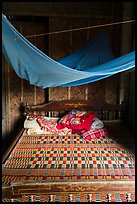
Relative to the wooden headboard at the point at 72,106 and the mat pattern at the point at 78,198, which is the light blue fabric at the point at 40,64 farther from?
the mat pattern at the point at 78,198

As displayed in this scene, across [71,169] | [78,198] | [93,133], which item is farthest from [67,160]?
[93,133]

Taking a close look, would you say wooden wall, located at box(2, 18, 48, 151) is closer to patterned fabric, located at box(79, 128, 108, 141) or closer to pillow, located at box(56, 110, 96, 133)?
pillow, located at box(56, 110, 96, 133)

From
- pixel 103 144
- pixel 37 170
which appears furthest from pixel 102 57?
pixel 37 170

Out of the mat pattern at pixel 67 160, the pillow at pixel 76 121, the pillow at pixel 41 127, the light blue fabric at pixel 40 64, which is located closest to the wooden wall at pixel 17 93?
the pillow at pixel 41 127

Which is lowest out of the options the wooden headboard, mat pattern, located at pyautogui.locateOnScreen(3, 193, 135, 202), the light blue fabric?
mat pattern, located at pyautogui.locateOnScreen(3, 193, 135, 202)

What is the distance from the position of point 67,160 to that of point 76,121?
1.08 m

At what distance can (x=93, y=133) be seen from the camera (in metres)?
2.91

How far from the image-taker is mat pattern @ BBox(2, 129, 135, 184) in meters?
1.83

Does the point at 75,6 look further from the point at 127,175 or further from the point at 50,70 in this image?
the point at 127,175

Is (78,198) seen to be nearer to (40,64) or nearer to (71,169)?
(71,169)

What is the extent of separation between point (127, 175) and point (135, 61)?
123cm

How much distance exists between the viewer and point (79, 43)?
3.53 metres

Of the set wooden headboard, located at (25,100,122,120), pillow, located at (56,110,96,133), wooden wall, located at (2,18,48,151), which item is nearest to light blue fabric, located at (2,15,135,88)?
pillow, located at (56,110,96,133)

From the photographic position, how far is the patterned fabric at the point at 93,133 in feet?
9.30
